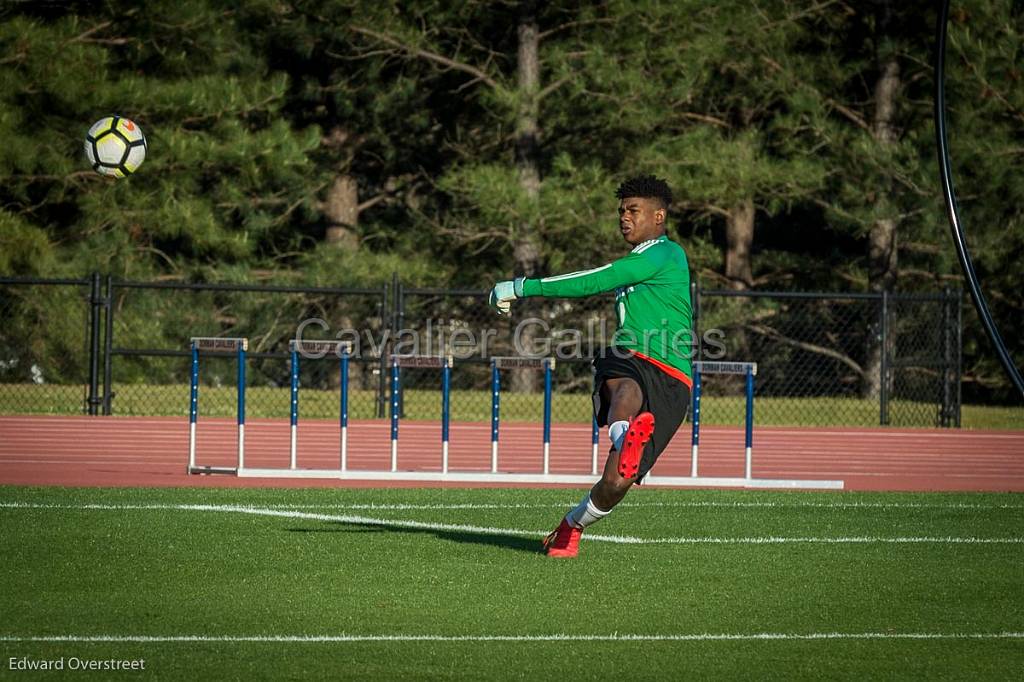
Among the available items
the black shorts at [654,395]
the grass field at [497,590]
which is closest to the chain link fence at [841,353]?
the grass field at [497,590]

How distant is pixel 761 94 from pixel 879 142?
2571 millimetres

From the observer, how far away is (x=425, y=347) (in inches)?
1014

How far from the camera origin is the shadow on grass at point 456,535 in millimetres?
9406

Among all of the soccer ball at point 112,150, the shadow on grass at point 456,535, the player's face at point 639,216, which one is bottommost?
the shadow on grass at point 456,535

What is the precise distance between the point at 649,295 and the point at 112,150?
10.1 metres

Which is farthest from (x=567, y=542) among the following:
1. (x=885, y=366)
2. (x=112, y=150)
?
(x=885, y=366)

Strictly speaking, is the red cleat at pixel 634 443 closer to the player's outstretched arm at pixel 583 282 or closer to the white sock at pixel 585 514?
the white sock at pixel 585 514

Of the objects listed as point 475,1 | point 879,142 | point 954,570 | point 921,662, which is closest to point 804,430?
point 879,142

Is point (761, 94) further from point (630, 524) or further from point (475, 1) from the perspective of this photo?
point (630, 524)

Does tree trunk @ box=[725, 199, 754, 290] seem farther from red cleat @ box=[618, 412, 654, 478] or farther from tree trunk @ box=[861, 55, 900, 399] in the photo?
red cleat @ box=[618, 412, 654, 478]

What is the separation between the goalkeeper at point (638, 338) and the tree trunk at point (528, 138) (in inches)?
719

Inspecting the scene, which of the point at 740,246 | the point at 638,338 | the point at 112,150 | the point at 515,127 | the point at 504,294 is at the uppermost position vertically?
the point at 515,127

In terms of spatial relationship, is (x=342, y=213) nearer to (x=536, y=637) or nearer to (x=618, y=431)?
(x=618, y=431)

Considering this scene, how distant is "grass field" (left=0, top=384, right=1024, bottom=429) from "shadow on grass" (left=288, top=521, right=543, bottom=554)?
12.1 m
